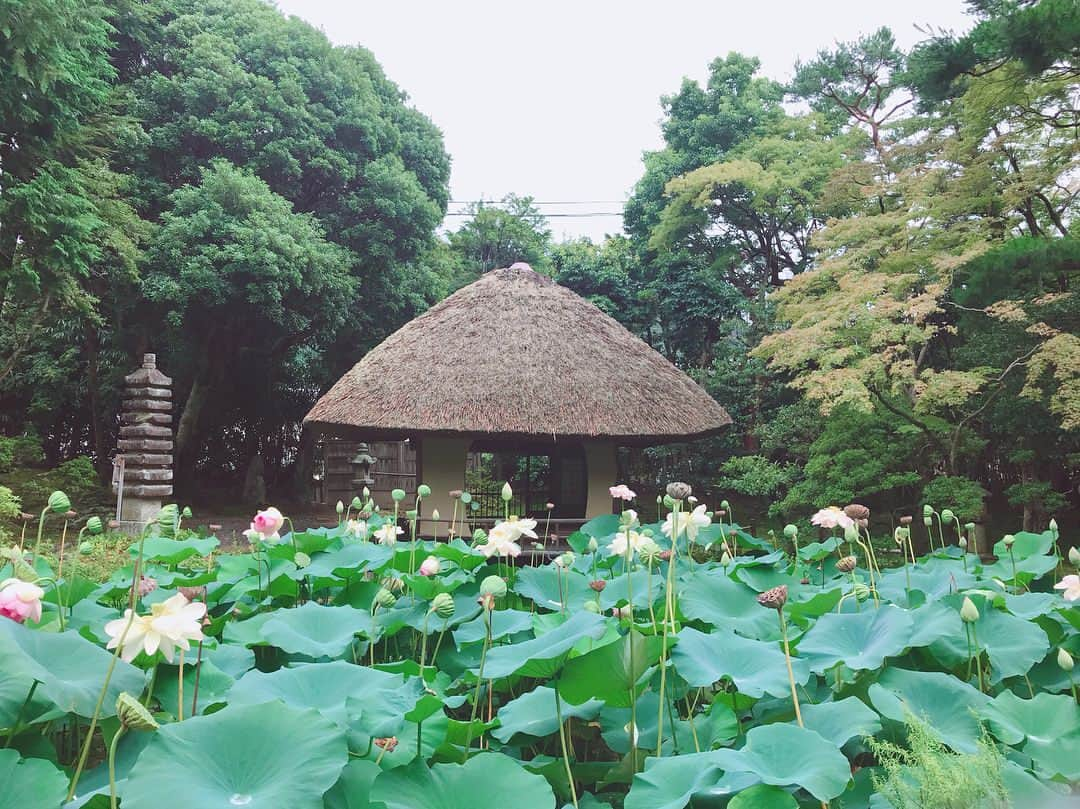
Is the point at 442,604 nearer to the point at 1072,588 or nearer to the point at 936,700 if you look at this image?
the point at 936,700

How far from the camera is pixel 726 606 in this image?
154 cm

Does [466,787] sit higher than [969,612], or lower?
lower

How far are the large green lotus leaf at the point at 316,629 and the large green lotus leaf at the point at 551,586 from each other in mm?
438

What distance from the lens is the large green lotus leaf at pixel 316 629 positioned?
1.22m

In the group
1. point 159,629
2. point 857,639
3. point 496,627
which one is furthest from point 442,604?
point 857,639

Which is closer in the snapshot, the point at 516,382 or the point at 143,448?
the point at 516,382

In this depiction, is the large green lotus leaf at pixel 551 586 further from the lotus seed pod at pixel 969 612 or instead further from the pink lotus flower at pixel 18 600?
the pink lotus flower at pixel 18 600

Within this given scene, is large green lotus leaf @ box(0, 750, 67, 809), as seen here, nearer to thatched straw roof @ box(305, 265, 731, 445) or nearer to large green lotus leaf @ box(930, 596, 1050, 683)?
large green lotus leaf @ box(930, 596, 1050, 683)

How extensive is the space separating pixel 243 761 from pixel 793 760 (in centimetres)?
66

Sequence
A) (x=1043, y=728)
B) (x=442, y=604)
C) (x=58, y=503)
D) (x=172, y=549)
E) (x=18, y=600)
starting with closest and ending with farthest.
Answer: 1. (x=18, y=600)
2. (x=1043, y=728)
3. (x=442, y=604)
4. (x=58, y=503)
5. (x=172, y=549)

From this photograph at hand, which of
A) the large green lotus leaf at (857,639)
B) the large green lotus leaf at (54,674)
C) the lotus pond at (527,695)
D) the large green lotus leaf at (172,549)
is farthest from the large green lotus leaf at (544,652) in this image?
the large green lotus leaf at (172,549)

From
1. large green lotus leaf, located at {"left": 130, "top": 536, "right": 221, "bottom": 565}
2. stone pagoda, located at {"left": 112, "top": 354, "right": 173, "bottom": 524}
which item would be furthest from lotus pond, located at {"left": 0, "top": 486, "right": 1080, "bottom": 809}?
stone pagoda, located at {"left": 112, "top": 354, "right": 173, "bottom": 524}

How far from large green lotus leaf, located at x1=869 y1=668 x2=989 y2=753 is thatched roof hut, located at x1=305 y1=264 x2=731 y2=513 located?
614 cm

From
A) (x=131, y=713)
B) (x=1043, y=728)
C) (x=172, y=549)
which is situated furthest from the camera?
(x=172, y=549)
